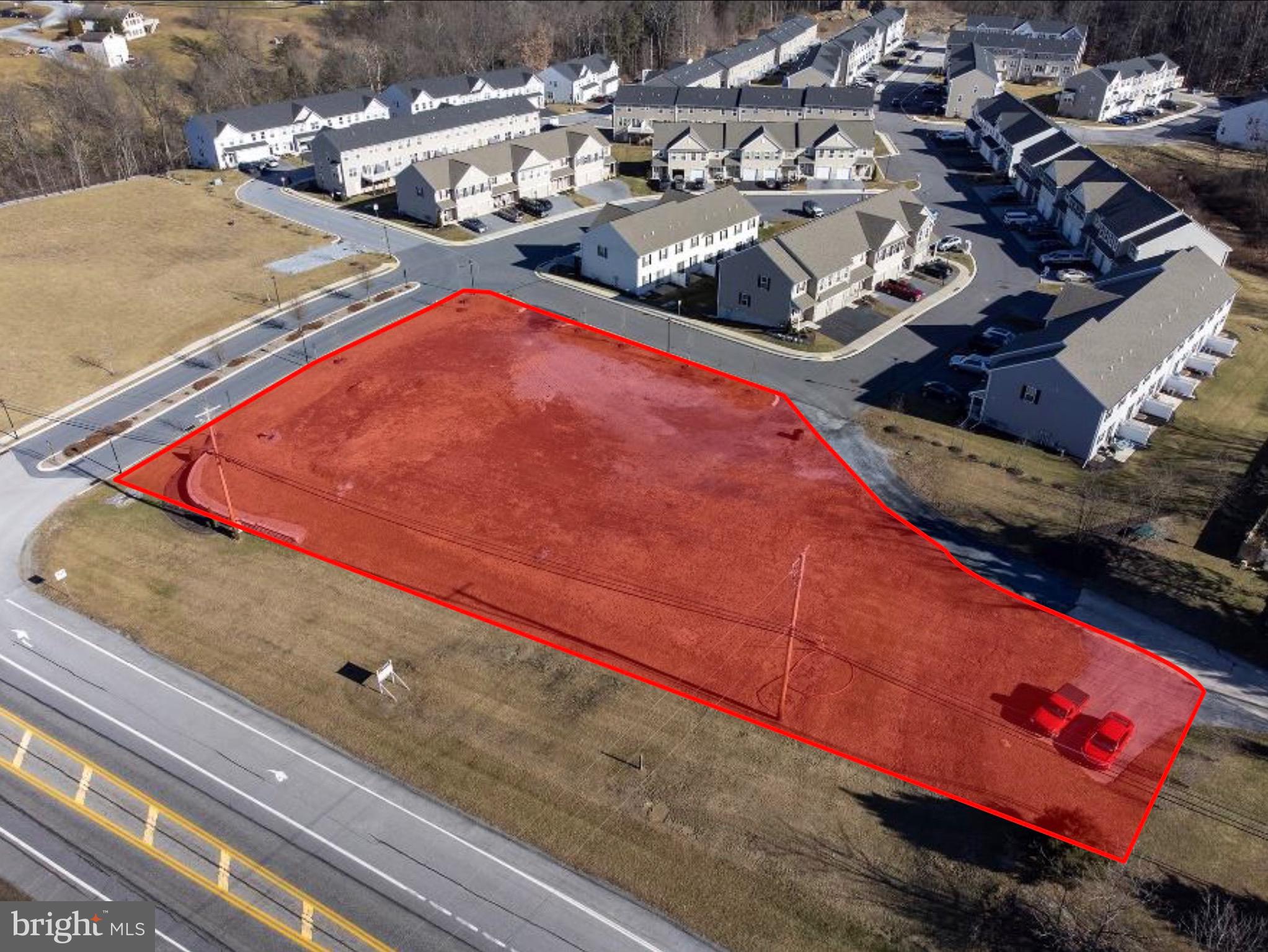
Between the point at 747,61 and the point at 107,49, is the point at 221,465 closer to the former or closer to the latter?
the point at 747,61

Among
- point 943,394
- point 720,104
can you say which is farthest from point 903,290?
A: point 720,104

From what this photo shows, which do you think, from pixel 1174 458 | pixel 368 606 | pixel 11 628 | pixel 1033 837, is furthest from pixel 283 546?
pixel 1174 458

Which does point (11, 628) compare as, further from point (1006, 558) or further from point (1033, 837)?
point (1006, 558)

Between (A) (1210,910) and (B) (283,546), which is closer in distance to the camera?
(A) (1210,910)

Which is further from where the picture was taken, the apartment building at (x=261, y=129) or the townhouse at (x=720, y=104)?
the townhouse at (x=720, y=104)

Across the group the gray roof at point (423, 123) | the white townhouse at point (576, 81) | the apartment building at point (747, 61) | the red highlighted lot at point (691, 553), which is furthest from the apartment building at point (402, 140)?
the red highlighted lot at point (691, 553)

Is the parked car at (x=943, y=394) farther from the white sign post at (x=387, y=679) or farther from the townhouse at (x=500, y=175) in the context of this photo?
the townhouse at (x=500, y=175)
